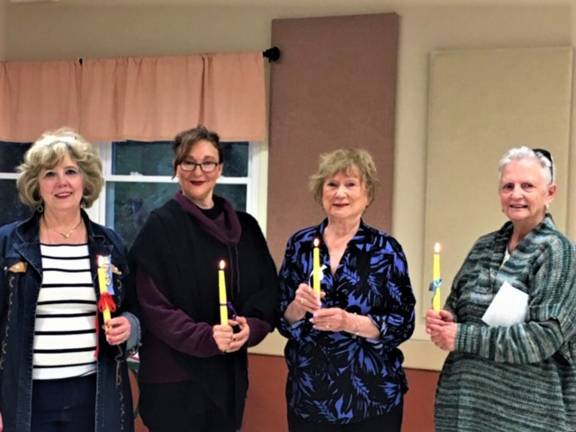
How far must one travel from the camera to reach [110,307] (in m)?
2.06

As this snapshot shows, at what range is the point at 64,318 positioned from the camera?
2064mm

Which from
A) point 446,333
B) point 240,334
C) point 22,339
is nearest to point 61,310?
point 22,339

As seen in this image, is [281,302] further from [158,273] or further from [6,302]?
[6,302]

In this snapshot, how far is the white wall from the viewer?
11.3 feet

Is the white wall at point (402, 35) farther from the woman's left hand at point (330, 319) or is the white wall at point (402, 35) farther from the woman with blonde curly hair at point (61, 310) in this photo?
the woman with blonde curly hair at point (61, 310)

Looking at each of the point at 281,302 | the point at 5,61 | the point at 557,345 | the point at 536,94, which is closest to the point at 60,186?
the point at 281,302

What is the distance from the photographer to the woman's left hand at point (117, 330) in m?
2.05

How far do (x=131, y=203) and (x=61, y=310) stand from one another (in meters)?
2.20

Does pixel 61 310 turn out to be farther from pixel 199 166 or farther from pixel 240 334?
pixel 199 166

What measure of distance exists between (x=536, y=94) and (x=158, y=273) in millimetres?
2090

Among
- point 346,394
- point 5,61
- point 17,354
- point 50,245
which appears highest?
point 5,61

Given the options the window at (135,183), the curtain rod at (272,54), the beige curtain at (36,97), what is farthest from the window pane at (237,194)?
the beige curtain at (36,97)

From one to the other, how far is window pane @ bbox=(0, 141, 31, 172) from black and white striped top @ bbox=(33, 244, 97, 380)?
2.56 m

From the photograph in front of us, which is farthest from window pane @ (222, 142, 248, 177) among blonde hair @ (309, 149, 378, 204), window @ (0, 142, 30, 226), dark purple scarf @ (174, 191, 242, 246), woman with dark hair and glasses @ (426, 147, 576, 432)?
woman with dark hair and glasses @ (426, 147, 576, 432)
